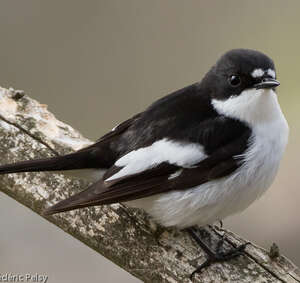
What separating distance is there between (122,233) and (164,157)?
20.2 inches

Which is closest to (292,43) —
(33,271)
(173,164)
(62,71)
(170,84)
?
(170,84)

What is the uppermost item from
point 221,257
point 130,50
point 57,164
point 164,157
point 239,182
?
point 130,50

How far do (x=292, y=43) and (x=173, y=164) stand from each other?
4369 millimetres

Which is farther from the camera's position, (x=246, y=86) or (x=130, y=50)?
(x=130, y=50)

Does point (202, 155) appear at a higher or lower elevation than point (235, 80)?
lower

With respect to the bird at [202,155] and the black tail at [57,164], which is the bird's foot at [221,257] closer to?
the bird at [202,155]

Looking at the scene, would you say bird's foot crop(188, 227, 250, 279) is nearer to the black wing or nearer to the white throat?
the black wing

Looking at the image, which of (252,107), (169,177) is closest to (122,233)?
(169,177)

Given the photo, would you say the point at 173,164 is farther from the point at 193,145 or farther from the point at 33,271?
the point at 33,271

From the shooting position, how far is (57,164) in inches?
163

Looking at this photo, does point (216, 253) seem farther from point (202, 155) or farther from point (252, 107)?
point (252, 107)

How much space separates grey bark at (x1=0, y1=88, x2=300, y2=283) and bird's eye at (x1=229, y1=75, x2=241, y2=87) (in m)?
0.90

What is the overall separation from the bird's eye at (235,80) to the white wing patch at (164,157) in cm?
42

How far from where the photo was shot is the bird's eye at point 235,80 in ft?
13.7
